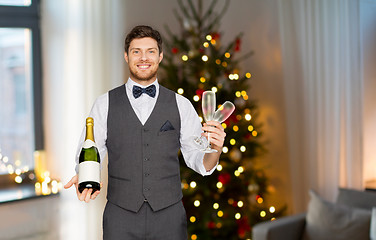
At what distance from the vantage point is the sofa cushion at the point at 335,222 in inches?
118

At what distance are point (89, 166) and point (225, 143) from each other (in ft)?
8.55

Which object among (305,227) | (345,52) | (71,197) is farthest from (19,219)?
(345,52)

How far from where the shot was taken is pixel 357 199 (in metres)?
3.26

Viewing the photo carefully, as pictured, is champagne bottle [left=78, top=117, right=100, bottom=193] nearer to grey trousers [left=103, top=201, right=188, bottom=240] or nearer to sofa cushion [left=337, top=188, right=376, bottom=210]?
grey trousers [left=103, top=201, right=188, bottom=240]

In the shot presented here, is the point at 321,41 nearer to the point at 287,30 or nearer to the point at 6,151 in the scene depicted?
the point at 287,30

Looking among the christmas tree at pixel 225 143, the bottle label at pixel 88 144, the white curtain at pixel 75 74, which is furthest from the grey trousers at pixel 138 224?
the christmas tree at pixel 225 143

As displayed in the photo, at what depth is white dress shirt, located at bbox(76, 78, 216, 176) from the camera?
2.57 feet

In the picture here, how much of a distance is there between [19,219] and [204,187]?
1.20 metres

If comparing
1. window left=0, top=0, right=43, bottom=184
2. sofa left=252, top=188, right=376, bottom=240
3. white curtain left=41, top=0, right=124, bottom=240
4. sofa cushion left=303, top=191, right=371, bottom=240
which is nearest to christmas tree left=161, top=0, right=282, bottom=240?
sofa left=252, top=188, right=376, bottom=240

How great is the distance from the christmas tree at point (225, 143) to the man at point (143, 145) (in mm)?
2300

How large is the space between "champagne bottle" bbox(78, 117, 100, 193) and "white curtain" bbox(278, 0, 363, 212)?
3.17 metres

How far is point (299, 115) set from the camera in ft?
13.0

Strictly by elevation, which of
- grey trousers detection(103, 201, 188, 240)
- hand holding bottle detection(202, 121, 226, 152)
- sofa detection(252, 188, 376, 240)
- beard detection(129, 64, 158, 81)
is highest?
beard detection(129, 64, 158, 81)

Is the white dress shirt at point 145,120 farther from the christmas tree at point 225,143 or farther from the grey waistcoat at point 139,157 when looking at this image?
the christmas tree at point 225,143
